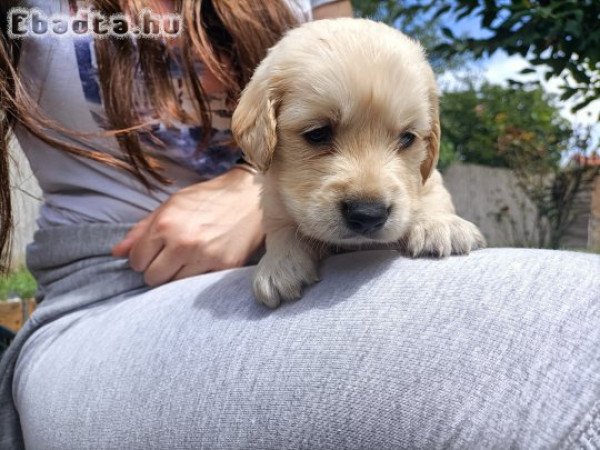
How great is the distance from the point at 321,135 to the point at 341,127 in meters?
0.06

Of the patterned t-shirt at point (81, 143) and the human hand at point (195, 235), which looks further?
the patterned t-shirt at point (81, 143)

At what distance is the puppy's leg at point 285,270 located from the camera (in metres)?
1.51

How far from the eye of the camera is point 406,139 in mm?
1775

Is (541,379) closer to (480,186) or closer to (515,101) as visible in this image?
(480,186)

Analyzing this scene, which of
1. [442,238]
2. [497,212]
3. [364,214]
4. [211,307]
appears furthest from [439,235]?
[497,212]

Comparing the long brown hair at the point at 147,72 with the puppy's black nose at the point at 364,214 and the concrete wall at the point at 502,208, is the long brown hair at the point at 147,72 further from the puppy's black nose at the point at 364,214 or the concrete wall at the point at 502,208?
the concrete wall at the point at 502,208

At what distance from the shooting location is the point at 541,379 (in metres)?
1.06

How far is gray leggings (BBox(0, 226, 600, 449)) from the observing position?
3.51 ft

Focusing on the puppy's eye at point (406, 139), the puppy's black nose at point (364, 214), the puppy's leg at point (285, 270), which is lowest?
the puppy's leg at point (285, 270)

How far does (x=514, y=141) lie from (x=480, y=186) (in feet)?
15.1

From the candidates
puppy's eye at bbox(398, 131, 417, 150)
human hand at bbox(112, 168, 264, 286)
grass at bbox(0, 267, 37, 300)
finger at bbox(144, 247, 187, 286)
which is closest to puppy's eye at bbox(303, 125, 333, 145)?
puppy's eye at bbox(398, 131, 417, 150)

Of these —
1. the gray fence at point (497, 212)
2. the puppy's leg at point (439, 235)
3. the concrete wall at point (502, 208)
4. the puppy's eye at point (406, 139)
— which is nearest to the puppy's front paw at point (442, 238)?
the puppy's leg at point (439, 235)

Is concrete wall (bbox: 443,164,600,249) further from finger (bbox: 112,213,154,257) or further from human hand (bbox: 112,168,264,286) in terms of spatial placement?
finger (bbox: 112,213,154,257)

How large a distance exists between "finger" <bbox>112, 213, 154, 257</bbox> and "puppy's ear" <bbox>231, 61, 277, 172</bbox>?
461mm
